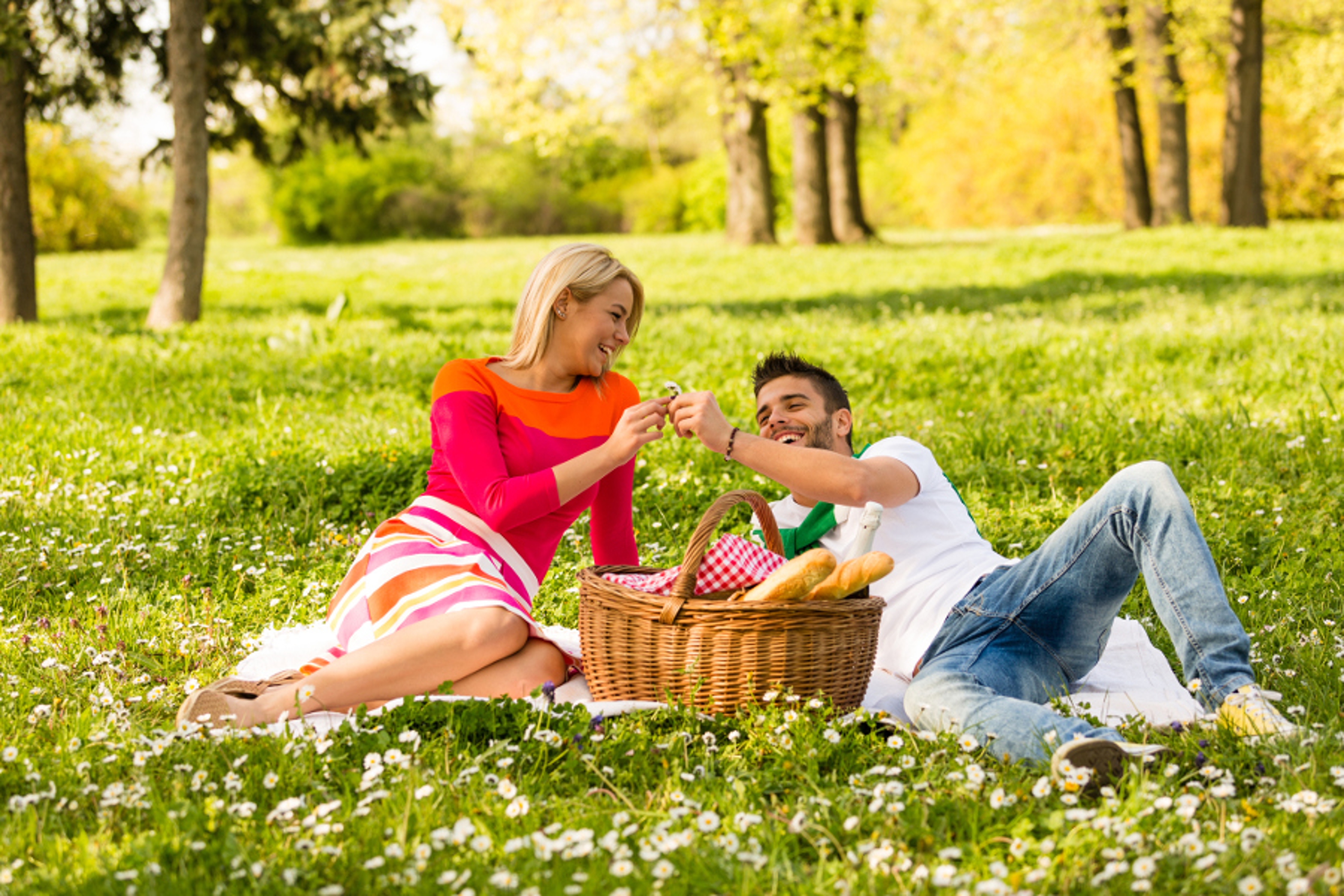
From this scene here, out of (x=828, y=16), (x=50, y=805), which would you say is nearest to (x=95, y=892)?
(x=50, y=805)

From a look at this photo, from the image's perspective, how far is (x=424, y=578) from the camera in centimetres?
339

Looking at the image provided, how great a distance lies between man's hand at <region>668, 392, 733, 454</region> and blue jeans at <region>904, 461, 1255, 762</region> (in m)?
0.88

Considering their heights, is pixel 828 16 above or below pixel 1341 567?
above

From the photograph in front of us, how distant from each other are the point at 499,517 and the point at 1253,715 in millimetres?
2148

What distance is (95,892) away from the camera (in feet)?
6.88

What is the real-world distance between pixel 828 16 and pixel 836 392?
17.2 m

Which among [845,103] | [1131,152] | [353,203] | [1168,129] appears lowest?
[1131,152]

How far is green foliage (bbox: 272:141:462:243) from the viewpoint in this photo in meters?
41.8

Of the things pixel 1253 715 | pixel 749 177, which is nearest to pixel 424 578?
pixel 1253 715

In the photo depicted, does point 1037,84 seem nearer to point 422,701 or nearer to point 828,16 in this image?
point 828,16

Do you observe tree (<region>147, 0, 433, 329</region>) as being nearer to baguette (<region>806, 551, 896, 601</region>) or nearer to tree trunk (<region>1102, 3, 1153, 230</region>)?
baguette (<region>806, 551, 896, 601</region>)

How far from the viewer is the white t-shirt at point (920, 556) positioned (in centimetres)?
339

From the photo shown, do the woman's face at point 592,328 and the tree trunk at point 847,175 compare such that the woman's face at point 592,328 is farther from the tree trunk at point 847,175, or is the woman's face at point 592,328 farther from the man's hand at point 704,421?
the tree trunk at point 847,175

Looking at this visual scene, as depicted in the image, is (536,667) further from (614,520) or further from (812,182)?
(812,182)
